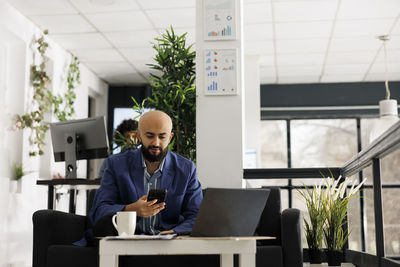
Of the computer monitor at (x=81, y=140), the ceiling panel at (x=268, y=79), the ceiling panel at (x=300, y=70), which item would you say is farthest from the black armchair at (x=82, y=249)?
the ceiling panel at (x=268, y=79)

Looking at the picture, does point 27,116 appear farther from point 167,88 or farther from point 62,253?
point 62,253

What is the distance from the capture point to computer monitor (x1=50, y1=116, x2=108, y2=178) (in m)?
4.45

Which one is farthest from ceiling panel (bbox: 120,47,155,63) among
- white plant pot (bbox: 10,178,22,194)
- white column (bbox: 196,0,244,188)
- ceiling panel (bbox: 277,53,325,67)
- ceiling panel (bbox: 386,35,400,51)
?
white column (bbox: 196,0,244,188)

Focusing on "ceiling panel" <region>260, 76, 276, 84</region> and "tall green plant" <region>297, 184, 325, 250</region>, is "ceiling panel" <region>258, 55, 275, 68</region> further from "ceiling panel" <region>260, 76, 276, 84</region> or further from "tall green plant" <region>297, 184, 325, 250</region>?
"tall green plant" <region>297, 184, 325, 250</region>

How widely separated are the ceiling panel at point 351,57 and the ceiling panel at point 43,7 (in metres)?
3.60

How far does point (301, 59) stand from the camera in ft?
24.5

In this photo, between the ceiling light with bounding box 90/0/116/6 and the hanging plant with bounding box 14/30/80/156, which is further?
the hanging plant with bounding box 14/30/80/156

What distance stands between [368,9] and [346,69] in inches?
95.2

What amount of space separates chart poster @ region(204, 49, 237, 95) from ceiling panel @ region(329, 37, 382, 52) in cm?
336

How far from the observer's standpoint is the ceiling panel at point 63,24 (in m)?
5.79

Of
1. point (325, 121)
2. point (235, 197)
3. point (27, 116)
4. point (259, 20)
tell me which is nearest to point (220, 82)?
point (235, 197)

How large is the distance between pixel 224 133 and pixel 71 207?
62.9 inches

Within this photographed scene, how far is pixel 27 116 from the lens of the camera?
5.70m

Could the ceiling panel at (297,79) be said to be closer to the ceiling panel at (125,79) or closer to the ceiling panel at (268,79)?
the ceiling panel at (268,79)
